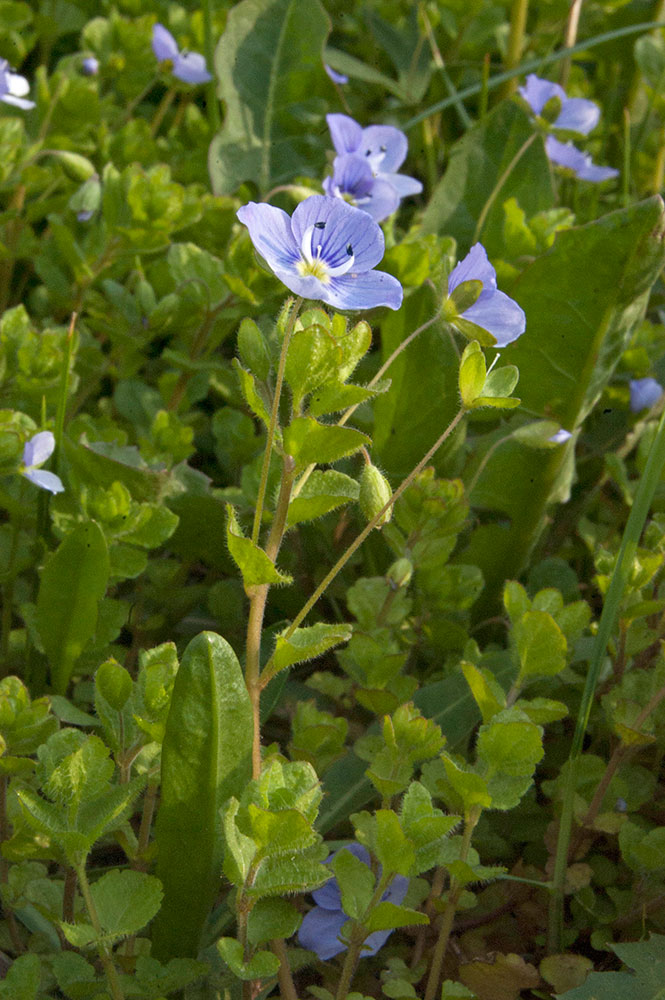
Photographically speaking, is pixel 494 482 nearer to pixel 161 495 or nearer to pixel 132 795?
pixel 161 495

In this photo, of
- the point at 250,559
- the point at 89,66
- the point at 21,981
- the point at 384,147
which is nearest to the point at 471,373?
the point at 250,559

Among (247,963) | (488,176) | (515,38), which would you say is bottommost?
(247,963)

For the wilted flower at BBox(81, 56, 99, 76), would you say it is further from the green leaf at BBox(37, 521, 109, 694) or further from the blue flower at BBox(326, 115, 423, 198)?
the green leaf at BBox(37, 521, 109, 694)

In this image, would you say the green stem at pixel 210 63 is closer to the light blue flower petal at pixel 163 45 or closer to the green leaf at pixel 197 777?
the light blue flower petal at pixel 163 45

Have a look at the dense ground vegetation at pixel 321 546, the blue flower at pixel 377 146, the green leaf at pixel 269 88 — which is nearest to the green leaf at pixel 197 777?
the dense ground vegetation at pixel 321 546

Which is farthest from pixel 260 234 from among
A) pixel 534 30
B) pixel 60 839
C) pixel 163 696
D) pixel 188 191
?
pixel 534 30

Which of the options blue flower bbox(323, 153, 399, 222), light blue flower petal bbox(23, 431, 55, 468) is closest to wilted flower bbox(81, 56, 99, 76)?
blue flower bbox(323, 153, 399, 222)

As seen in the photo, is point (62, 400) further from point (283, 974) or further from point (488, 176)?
point (488, 176)
